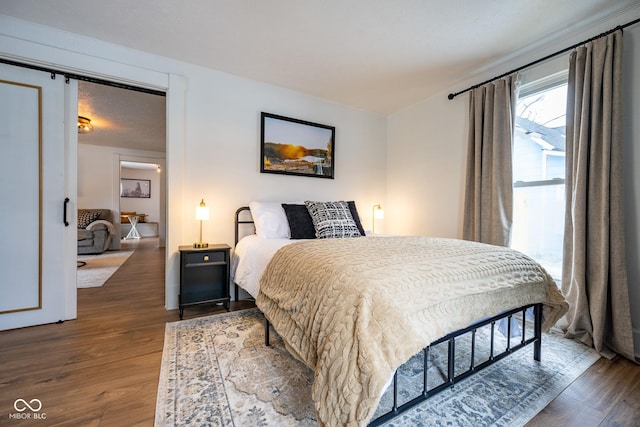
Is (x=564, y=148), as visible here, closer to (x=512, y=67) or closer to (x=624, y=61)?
(x=624, y=61)

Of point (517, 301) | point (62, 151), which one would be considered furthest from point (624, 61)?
point (62, 151)

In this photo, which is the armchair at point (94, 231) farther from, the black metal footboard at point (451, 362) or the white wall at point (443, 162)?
the white wall at point (443, 162)

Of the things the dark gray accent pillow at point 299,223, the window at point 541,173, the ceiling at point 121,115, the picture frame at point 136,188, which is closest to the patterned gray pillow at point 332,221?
the dark gray accent pillow at point 299,223

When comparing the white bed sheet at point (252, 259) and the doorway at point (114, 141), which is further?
the doorway at point (114, 141)

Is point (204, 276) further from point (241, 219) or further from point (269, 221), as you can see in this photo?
point (269, 221)

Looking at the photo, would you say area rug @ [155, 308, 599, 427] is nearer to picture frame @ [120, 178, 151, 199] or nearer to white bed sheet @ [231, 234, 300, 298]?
white bed sheet @ [231, 234, 300, 298]

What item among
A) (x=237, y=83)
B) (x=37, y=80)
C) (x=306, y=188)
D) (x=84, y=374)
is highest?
(x=237, y=83)

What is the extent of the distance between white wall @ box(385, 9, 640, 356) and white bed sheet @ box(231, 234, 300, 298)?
6.67 ft

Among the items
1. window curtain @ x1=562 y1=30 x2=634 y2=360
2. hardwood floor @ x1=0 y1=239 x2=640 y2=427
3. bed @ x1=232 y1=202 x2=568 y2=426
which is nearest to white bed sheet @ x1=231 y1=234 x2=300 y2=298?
bed @ x1=232 y1=202 x2=568 y2=426

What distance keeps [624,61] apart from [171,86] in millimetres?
3817

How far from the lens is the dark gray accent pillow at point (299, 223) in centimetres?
262

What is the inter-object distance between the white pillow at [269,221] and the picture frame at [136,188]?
28.9ft

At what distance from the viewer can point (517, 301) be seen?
1.47 m

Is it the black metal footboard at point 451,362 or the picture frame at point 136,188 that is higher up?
the picture frame at point 136,188
